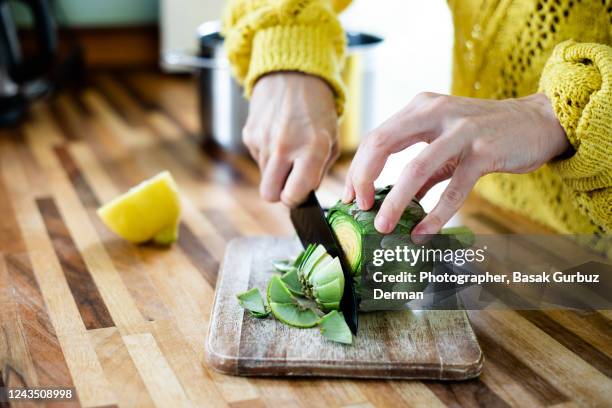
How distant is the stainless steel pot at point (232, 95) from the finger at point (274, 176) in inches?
30.9

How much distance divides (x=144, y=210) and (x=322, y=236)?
0.37m

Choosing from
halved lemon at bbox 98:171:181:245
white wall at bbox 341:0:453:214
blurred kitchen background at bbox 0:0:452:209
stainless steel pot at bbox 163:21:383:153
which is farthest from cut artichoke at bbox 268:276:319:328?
white wall at bbox 341:0:453:214

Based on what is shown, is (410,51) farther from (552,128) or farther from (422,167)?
(422,167)

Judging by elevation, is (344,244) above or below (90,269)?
above

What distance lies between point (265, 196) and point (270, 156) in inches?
2.6

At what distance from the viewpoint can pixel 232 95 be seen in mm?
2043

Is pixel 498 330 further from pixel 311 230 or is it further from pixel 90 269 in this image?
pixel 90 269

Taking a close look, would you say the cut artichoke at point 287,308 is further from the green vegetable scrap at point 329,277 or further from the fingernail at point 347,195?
the fingernail at point 347,195

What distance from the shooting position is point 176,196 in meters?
1.43

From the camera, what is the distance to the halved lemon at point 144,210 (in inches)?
55.2

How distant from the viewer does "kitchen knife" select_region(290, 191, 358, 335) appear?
1115 millimetres

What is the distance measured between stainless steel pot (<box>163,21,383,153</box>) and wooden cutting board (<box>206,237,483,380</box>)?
0.92 metres

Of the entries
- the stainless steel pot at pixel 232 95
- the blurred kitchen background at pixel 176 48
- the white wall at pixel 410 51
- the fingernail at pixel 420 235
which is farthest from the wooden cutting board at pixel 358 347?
the white wall at pixel 410 51

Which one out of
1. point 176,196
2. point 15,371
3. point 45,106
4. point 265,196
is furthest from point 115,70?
point 15,371
